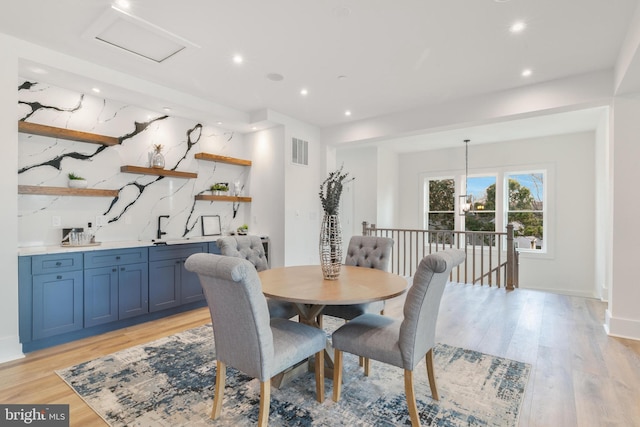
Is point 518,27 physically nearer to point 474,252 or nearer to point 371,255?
point 371,255

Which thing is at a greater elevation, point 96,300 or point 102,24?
point 102,24

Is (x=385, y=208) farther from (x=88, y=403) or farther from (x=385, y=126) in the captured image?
(x=88, y=403)

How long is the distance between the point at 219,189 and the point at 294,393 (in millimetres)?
3343

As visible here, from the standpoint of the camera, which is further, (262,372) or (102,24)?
(102,24)

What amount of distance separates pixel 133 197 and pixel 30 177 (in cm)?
98

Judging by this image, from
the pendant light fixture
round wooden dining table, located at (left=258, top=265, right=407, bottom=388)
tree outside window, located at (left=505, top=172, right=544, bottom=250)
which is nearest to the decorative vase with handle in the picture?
round wooden dining table, located at (left=258, top=265, right=407, bottom=388)

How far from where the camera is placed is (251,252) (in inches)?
121

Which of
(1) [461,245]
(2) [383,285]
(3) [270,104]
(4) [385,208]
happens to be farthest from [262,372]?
(1) [461,245]

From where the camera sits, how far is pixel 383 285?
2.22m

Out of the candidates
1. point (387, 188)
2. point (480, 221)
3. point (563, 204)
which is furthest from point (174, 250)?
point (563, 204)

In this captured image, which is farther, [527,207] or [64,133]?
[527,207]

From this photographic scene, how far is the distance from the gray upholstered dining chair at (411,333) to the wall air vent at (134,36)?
2.66 metres

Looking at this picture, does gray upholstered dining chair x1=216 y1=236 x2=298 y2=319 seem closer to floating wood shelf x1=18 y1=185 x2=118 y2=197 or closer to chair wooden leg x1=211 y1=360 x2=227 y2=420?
chair wooden leg x1=211 y1=360 x2=227 y2=420

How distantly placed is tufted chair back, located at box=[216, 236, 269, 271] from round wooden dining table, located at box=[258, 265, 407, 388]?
1.35 ft
